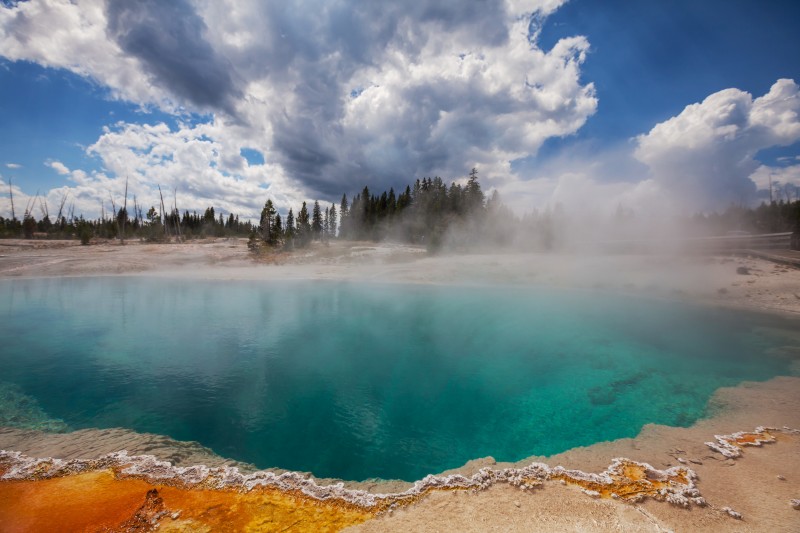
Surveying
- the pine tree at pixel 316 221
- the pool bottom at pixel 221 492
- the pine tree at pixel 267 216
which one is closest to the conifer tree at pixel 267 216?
the pine tree at pixel 267 216

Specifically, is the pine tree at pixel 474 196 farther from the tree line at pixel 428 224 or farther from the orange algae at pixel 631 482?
the orange algae at pixel 631 482

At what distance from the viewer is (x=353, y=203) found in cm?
7444

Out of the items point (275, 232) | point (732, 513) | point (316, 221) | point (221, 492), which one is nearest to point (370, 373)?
point (221, 492)

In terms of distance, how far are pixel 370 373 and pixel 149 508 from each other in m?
6.43

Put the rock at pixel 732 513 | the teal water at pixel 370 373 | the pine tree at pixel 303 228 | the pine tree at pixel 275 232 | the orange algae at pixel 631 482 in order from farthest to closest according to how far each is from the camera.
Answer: the pine tree at pixel 303 228 → the pine tree at pixel 275 232 → the teal water at pixel 370 373 → the orange algae at pixel 631 482 → the rock at pixel 732 513

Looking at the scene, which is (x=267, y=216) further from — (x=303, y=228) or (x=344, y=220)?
(x=344, y=220)

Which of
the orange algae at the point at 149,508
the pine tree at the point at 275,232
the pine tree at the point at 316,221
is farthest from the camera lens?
the pine tree at the point at 316,221

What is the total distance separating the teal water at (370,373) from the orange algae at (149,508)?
143 cm

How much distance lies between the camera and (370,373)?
1006 centimetres

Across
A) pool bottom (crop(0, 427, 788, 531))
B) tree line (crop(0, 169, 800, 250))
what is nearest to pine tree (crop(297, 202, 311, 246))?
tree line (crop(0, 169, 800, 250))

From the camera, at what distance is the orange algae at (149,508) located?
384cm

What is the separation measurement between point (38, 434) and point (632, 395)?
14.1 metres

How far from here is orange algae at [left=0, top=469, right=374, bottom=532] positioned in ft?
12.6

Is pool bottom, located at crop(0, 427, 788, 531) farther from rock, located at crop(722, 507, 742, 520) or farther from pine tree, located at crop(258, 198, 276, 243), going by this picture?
pine tree, located at crop(258, 198, 276, 243)
